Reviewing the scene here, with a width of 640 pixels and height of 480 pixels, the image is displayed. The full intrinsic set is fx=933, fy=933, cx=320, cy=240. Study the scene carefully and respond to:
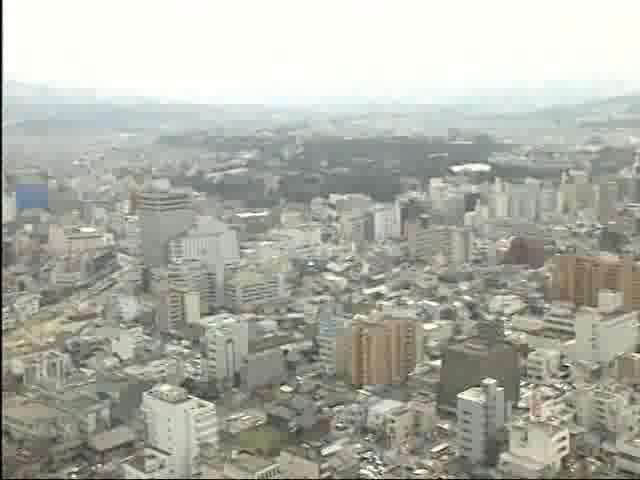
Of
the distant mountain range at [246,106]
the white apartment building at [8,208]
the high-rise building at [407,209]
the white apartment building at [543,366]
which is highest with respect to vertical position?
the distant mountain range at [246,106]

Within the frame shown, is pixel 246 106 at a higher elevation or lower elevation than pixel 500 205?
higher

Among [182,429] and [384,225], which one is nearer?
[182,429]

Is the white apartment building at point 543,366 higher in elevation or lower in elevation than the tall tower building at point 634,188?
lower

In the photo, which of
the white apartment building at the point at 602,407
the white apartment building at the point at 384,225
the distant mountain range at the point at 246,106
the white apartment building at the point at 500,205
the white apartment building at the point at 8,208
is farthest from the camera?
the white apartment building at the point at 500,205

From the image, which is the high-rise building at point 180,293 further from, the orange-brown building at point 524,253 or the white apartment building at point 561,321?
the orange-brown building at point 524,253

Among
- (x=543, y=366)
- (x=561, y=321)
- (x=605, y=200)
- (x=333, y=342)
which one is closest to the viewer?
(x=543, y=366)

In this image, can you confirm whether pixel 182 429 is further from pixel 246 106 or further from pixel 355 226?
pixel 246 106

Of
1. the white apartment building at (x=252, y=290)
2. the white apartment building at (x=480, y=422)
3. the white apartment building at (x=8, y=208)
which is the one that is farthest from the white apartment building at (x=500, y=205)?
the white apartment building at (x=8, y=208)

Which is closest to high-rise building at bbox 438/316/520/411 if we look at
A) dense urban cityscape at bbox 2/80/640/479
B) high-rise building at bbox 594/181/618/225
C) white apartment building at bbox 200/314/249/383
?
dense urban cityscape at bbox 2/80/640/479

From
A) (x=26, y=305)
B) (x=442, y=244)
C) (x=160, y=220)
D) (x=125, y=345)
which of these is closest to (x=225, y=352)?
(x=125, y=345)
